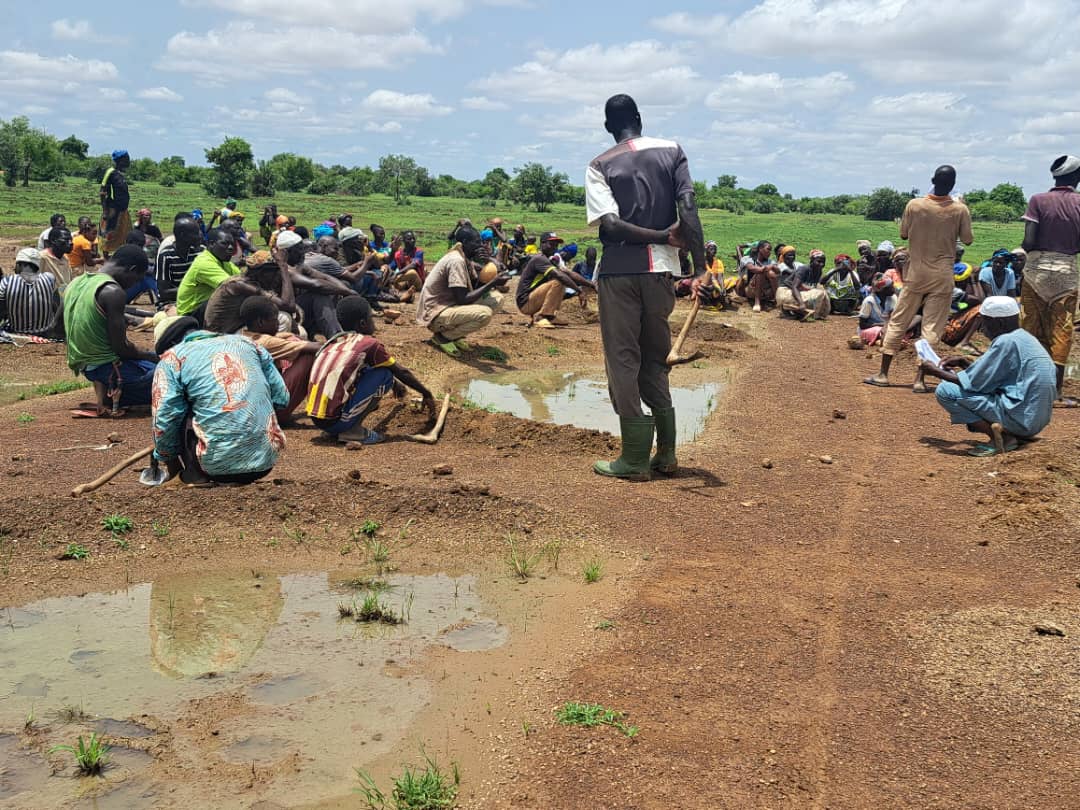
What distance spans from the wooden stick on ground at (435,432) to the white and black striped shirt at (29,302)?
238 inches

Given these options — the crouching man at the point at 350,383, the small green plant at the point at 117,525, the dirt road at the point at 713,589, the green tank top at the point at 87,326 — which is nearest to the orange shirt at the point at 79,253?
the green tank top at the point at 87,326

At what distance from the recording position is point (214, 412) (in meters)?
5.88

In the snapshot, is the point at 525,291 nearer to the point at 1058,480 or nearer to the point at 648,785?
the point at 1058,480

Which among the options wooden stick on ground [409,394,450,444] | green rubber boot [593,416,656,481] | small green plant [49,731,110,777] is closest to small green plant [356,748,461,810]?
small green plant [49,731,110,777]

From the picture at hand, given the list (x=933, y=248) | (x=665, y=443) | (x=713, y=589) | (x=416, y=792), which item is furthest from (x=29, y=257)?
(x=416, y=792)

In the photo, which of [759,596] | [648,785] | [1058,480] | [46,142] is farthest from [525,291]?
[46,142]

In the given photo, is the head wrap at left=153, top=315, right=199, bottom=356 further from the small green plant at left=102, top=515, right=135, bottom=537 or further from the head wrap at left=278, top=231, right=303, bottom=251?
the small green plant at left=102, top=515, right=135, bottom=537

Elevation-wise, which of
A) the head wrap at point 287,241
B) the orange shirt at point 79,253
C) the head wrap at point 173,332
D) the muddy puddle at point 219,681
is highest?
the head wrap at point 287,241

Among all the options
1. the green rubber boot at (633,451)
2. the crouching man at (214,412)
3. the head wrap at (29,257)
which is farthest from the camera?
the head wrap at (29,257)

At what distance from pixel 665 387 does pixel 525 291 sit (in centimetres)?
807

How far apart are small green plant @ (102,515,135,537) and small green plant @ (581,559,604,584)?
237 centimetres

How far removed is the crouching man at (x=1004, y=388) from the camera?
7395 millimetres

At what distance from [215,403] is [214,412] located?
50mm

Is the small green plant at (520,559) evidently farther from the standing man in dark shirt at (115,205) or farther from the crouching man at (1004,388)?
the standing man in dark shirt at (115,205)
